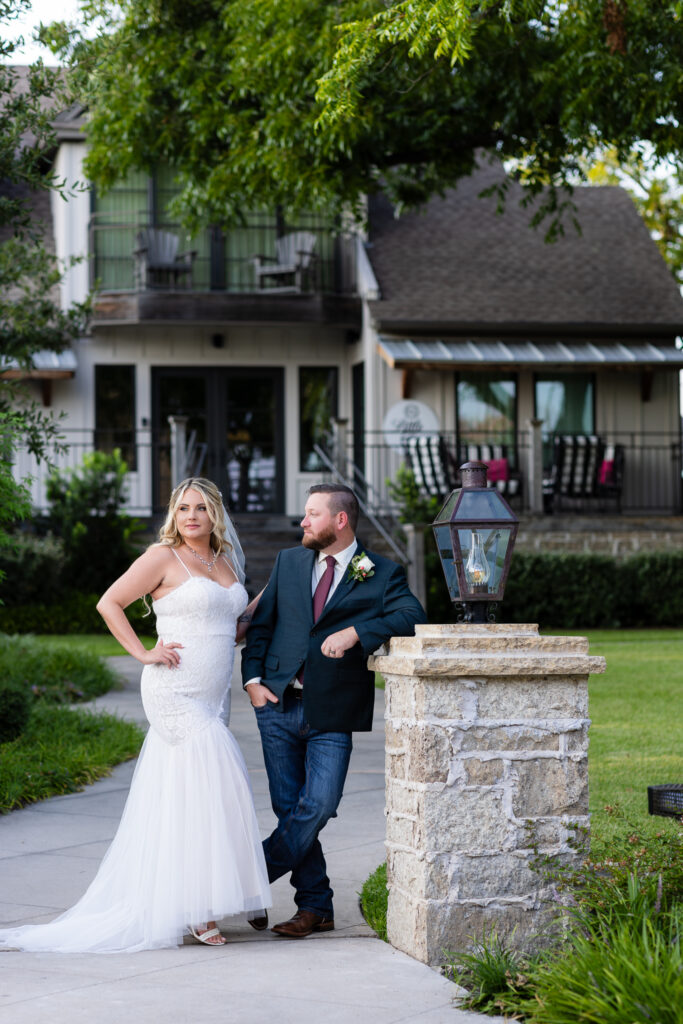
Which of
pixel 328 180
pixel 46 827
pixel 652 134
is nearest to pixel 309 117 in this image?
pixel 328 180

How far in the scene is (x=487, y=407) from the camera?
22641mm

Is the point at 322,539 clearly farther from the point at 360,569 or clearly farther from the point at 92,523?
the point at 92,523

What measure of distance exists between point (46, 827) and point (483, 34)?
8664 mm

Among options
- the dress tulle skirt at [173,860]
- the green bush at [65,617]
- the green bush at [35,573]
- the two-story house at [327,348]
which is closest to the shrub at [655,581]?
the two-story house at [327,348]

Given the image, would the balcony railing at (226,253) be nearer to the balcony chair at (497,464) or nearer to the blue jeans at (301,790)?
the balcony chair at (497,464)

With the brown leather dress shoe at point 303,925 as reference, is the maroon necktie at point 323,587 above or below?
above

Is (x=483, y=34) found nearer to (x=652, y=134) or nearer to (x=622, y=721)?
(x=652, y=134)

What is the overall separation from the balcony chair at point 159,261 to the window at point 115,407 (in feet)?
5.23

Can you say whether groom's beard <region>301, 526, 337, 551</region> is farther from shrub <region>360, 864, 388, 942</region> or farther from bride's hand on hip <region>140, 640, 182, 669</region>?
shrub <region>360, 864, 388, 942</region>

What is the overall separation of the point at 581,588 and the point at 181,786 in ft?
45.6

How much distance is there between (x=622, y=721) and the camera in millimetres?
10641

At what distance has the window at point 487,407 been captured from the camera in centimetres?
2245

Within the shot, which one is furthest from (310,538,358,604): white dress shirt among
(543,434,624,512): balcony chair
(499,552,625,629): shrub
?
(543,434,624,512): balcony chair

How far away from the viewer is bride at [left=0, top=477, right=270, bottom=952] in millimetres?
5234
